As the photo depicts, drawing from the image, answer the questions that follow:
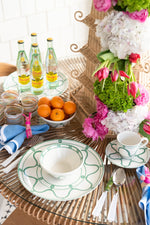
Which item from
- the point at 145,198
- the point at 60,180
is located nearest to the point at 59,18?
the point at 60,180

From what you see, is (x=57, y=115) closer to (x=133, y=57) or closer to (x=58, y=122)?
(x=58, y=122)

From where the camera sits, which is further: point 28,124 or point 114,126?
point 28,124

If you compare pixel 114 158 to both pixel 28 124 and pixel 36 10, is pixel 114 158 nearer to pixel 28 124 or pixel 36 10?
pixel 28 124

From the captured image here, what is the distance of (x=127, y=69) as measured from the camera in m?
1.05

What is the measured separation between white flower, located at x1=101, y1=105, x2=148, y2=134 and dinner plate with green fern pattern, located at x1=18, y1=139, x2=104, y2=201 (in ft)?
0.42

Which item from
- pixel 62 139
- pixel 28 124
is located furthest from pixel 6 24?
pixel 62 139

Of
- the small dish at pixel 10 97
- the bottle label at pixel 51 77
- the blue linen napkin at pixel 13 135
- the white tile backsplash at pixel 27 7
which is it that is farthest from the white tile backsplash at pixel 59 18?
the blue linen napkin at pixel 13 135

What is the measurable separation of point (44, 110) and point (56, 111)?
53 millimetres

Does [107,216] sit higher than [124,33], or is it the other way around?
[124,33]

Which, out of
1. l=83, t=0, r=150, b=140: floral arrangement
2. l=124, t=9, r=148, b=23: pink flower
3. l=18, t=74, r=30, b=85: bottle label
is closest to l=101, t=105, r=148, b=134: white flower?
l=83, t=0, r=150, b=140: floral arrangement

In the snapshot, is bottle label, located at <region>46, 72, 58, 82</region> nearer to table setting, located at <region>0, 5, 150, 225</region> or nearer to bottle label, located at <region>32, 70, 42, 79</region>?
bottle label, located at <region>32, 70, 42, 79</region>

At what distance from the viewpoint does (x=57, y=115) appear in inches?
51.8

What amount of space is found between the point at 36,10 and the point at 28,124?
1365 millimetres

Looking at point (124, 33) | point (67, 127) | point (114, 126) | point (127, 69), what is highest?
point (124, 33)
